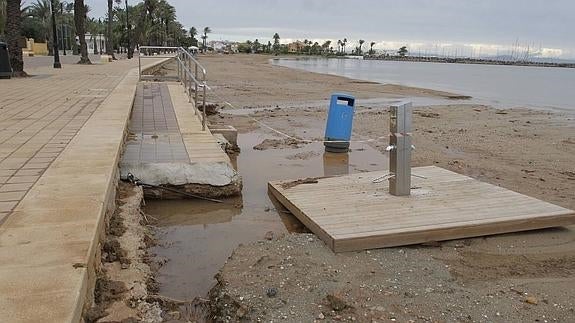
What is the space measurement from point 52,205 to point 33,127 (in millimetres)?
3890

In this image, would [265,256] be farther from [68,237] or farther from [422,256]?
[68,237]

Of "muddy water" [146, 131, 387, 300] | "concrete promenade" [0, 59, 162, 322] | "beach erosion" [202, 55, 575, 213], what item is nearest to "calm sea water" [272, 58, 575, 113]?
"beach erosion" [202, 55, 575, 213]

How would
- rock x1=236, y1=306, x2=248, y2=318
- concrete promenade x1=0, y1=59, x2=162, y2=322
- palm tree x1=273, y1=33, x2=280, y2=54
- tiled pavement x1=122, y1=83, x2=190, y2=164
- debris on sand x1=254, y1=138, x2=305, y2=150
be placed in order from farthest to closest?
palm tree x1=273, y1=33, x2=280, y2=54 < debris on sand x1=254, y1=138, x2=305, y2=150 < tiled pavement x1=122, y1=83, x2=190, y2=164 < rock x1=236, y1=306, x2=248, y2=318 < concrete promenade x1=0, y1=59, x2=162, y2=322

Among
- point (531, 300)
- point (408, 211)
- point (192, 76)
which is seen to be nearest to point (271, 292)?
point (531, 300)

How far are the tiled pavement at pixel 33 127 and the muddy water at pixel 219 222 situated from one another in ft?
3.98

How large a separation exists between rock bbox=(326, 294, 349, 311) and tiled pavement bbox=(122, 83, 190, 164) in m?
3.20

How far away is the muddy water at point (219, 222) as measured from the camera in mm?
4332

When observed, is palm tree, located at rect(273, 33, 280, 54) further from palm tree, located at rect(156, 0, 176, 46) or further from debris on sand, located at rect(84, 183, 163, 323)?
Result: debris on sand, located at rect(84, 183, 163, 323)

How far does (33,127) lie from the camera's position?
7.27 metres

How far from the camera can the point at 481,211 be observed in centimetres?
523

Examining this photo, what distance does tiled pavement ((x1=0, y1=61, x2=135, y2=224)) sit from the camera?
4.56 meters

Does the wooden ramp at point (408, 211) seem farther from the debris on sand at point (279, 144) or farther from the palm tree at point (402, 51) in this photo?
the palm tree at point (402, 51)

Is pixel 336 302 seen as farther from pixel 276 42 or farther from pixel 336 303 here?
pixel 276 42

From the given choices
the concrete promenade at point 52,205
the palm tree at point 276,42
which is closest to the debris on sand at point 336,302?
the concrete promenade at point 52,205
